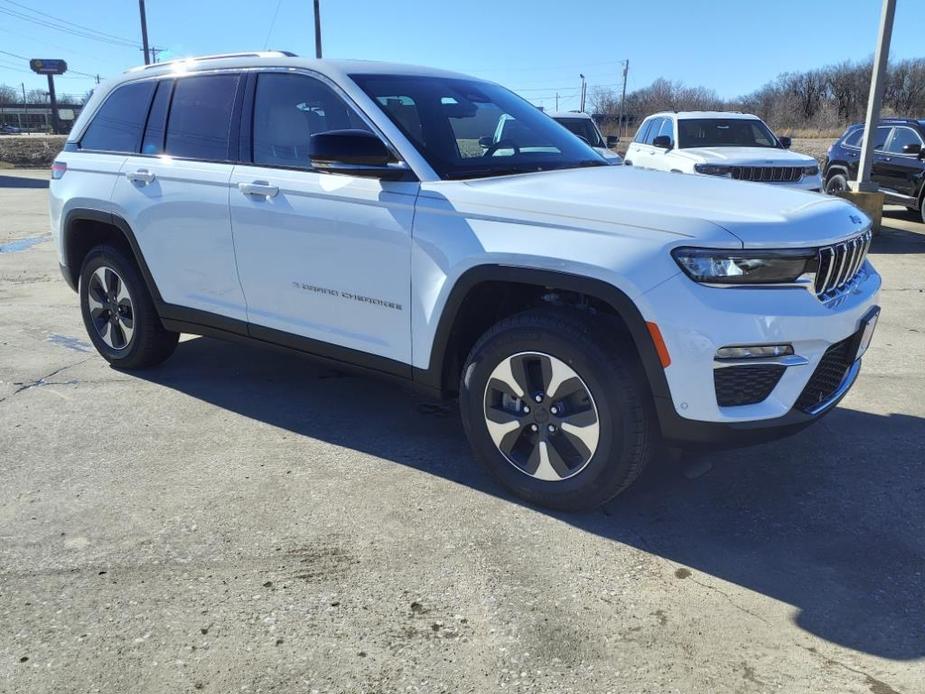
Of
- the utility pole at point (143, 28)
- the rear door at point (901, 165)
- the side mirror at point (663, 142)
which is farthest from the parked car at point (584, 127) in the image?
the utility pole at point (143, 28)

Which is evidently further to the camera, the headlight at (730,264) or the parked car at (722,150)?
the parked car at (722,150)

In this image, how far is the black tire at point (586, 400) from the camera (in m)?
3.04

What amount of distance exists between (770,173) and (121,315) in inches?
327

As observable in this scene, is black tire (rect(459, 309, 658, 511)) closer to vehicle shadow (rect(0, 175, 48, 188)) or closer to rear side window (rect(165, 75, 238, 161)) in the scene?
rear side window (rect(165, 75, 238, 161))

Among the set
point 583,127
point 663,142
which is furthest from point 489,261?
point 583,127

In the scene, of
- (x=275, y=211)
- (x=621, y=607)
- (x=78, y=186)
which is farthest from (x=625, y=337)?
(x=78, y=186)

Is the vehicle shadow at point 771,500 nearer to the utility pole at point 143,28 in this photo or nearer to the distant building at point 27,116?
the utility pole at point 143,28

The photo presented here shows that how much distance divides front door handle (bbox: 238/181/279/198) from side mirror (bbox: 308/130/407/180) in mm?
517

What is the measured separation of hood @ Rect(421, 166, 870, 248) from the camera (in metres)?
2.83

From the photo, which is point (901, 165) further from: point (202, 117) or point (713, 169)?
point (202, 117)

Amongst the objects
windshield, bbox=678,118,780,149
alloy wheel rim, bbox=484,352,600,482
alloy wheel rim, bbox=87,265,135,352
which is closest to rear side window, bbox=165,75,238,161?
alloy wheel rim, bbox=87,265,135,352

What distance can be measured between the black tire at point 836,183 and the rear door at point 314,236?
39.6ft

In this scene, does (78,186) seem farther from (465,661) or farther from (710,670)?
(710,670)

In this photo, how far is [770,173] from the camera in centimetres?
1016
